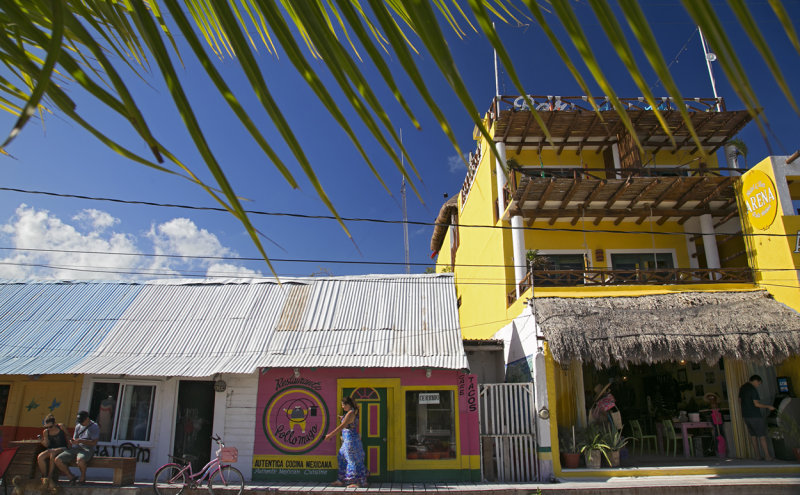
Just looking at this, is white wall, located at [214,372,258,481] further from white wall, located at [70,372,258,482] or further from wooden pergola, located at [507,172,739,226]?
wooden pergola, located at [507,172,739,226]

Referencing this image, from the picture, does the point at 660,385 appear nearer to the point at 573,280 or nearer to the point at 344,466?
the point at 573,280

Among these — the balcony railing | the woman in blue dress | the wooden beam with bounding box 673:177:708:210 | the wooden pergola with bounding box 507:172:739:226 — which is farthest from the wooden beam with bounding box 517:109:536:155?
the woman in blue dress

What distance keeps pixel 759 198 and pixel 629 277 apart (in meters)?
3.44

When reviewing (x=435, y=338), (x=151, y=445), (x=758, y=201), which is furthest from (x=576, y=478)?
(x=151, y=445)

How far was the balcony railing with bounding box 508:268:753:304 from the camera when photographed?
12.7m

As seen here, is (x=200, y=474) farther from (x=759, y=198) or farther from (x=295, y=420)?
(x=759, y=198)

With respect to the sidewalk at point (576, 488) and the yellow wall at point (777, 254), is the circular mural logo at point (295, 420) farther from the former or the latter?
the yellow wall at point (777, 254)

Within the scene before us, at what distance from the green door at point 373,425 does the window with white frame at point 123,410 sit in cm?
437

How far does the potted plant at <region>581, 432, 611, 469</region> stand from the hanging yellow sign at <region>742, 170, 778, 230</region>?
645cm

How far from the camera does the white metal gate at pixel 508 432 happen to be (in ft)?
35.6

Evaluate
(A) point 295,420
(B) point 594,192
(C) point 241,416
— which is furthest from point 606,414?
(C) point 241,416

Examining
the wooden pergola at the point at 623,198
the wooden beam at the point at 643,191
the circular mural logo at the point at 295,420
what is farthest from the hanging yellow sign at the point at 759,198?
the circular mural logo at the point at 295,420

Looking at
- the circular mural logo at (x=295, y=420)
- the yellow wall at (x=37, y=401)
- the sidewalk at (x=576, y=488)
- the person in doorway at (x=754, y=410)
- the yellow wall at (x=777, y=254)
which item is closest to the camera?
the sidewalk at (x=576, y=488)

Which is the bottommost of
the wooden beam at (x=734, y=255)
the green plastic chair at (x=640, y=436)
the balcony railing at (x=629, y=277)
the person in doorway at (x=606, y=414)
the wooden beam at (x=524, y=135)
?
the green plastic chair at (x=640, y=436)
